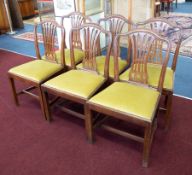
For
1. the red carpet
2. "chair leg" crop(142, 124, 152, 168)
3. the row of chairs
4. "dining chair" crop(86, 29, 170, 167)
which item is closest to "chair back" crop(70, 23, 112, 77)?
the row of chairs

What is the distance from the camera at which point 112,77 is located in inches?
82.0

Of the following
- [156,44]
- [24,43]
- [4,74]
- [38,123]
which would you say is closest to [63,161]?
[38,123]

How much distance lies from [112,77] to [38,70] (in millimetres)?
765

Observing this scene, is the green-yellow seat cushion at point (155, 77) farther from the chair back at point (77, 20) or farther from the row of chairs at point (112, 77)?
the chair back at point (77, 20)

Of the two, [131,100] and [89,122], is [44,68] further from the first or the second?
[131,100]

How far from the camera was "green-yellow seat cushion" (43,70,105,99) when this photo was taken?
6.04 feet

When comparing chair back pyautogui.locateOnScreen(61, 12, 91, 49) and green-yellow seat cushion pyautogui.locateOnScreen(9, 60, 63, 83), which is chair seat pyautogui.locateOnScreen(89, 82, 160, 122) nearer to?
green-yellow seat cushion pyautogui.locateOnScreen(9, 60, 63, 83)

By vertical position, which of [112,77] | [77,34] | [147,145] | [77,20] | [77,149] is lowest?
[77,149]

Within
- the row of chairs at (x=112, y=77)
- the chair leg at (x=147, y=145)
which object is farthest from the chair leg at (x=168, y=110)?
the chair leg at (x=147, y=145)

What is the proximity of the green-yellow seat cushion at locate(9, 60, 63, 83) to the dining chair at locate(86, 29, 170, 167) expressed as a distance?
26.2 inches

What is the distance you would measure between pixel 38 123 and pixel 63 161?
1.95ft

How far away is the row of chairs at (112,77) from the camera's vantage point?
163 centimetres

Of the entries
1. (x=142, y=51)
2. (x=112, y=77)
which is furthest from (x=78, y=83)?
(x=142, y=51)

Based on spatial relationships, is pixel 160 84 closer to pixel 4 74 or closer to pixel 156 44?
pixel 156 44
